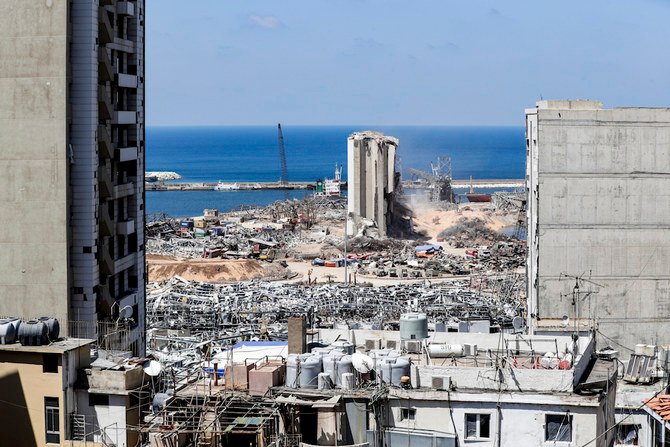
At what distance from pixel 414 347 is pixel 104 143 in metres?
11.6

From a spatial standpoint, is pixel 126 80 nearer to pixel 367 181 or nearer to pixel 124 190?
pixel 124 190

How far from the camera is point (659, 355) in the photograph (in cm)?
3434

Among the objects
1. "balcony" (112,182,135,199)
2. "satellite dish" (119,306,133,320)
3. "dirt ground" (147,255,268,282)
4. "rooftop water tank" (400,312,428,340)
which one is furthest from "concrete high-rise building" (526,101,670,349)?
"dirt ground" (147,255,268,282)

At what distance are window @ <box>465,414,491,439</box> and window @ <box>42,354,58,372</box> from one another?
790cm

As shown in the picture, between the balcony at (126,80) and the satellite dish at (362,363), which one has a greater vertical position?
the balcony at (126,80)

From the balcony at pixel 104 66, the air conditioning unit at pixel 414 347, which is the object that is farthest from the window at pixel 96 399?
the balcony at pixel 104 66

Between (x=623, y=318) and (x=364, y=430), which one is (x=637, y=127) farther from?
(x=364, y=430)

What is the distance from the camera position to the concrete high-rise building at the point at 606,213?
43469 mm

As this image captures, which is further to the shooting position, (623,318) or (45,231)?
(623,318)

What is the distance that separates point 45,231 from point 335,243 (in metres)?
75.2

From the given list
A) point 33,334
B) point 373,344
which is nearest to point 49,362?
point 33,334

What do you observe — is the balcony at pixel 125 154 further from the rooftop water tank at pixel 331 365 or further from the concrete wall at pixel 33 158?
the rooftop water tank at pixel 331 365

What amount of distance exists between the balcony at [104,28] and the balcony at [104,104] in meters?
1.39

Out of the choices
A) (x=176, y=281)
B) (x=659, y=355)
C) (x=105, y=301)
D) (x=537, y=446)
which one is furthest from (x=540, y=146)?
(x=176, y=281)
